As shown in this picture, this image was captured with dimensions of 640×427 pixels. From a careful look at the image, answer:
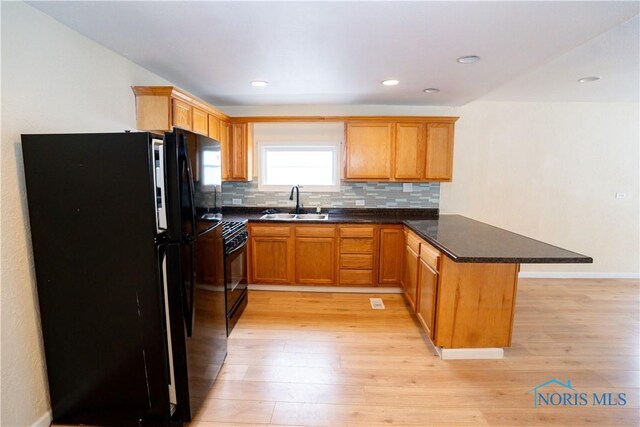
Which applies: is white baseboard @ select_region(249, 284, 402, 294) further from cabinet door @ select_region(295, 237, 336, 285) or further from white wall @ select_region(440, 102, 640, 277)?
white wall @ select_region(440, 102, 640, 277)

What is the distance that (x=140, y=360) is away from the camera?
1.62 m

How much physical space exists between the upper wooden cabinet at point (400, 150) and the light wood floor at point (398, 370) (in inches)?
60.4

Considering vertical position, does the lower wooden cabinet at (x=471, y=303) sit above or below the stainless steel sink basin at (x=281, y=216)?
below

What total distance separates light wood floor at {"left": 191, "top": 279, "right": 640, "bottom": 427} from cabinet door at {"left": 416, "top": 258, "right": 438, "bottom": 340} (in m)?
0.18

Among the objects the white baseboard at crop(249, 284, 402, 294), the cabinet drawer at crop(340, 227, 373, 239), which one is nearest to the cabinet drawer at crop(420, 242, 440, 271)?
the cabinet drawer at crop(340, 227, 373, 239)

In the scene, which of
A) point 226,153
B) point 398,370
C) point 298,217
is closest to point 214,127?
point 226,153

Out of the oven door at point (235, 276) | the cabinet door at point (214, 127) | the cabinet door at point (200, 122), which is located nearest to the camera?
the oven door at point (235, 276)

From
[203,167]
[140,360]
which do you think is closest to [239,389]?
[140,360]

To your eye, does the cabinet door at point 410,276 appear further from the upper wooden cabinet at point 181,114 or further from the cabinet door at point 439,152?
the upper wooden cabinet at point 181,114

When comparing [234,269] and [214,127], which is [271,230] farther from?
[214,127]

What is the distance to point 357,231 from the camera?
11.4 feet

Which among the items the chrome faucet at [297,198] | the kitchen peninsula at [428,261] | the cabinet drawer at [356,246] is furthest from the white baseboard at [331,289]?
the chrome faucet at [297,198]

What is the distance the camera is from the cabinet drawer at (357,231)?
3.47m

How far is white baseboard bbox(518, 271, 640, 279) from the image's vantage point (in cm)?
416
